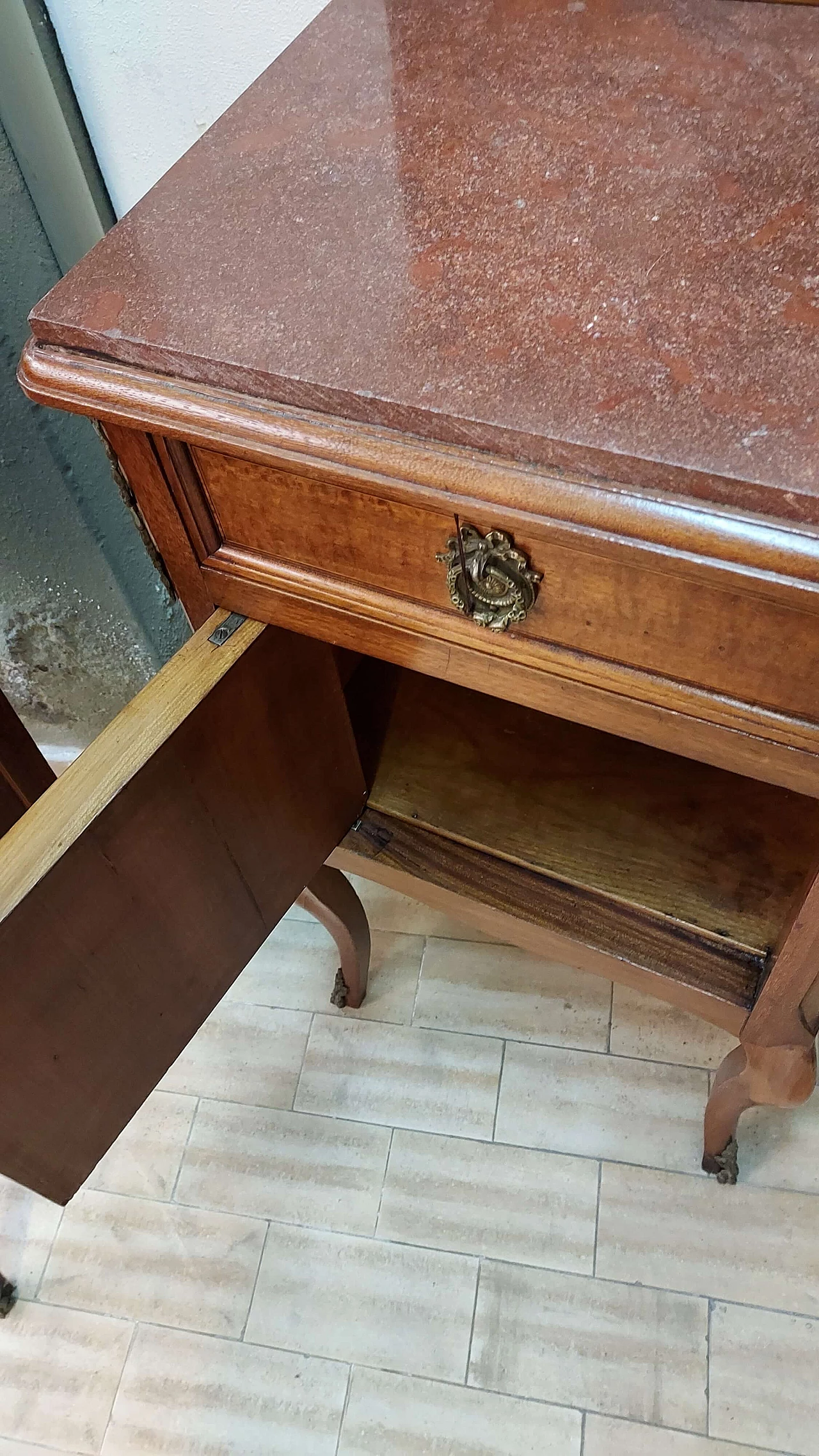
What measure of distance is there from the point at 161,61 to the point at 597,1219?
105cm

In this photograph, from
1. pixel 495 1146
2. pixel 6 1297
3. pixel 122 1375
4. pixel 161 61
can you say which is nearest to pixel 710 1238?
pixel 495 1146

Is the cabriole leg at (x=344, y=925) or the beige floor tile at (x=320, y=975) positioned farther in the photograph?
the beige floor tile at (x=320, y=975)

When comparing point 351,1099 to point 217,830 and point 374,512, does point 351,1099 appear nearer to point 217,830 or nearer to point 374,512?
point 217,830

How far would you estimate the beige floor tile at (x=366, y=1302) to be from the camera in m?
0.90

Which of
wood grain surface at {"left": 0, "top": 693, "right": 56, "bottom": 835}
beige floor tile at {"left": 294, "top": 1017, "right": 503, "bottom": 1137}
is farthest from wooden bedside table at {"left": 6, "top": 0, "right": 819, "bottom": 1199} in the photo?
beige floor tile at {"left": 294, "top": 1017, "right": 503, "bottom": 1137}

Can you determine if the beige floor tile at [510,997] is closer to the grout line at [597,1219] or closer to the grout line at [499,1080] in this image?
the grout line at [499,1080]

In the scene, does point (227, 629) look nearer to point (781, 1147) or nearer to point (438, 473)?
point (438, 473)

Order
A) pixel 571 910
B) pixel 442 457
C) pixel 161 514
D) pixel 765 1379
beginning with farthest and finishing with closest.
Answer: pixel 765 1379 → pixel 571 910 → pixel 161 514 → pixel 442 457

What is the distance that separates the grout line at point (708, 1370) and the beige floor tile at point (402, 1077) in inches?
9.6

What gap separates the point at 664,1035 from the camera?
1.04 meters

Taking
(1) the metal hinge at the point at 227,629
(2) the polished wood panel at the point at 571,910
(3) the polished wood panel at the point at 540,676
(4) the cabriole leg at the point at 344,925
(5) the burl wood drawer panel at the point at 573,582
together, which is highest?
(5) the burl wood drawer panel at the point at 573,582

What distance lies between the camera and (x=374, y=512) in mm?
493

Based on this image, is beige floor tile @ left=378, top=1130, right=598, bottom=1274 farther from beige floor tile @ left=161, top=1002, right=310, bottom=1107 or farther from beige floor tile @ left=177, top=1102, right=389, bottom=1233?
beige floor tile @ left=161, top=1002, right=310, bottom=1107

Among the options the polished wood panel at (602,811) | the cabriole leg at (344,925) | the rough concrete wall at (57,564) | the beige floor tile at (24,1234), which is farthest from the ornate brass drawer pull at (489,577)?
the beige floor tile at (24,1234)
